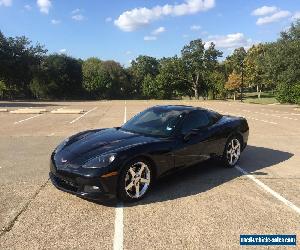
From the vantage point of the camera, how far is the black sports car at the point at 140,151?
5223mm

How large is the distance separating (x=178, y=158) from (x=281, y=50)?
118ft

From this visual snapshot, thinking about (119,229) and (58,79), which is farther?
(58,79)

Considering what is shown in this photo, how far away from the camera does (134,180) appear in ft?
18.2

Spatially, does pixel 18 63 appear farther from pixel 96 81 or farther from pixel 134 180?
pixel 134 180

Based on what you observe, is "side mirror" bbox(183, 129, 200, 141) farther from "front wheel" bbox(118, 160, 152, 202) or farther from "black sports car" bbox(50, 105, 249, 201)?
"front wheel" bbox(118, 160, 152, 202)

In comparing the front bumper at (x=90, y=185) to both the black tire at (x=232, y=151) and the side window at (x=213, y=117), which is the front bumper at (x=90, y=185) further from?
the black tire at (x=232, y=151)

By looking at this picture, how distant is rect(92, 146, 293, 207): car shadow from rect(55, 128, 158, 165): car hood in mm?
714

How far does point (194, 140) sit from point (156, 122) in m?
0.76

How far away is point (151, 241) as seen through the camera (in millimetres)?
4258

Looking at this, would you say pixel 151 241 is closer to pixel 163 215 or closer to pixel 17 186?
pixel 163 215

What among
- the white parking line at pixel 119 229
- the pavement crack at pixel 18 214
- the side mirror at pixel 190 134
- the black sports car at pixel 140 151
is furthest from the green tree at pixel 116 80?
the white parking line at pixel 119 229

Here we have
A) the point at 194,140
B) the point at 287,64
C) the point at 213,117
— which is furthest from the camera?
the point at 287,64

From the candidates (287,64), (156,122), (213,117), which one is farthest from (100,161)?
(287,64)

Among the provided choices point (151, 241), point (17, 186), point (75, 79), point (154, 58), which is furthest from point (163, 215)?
point (154, 58)
